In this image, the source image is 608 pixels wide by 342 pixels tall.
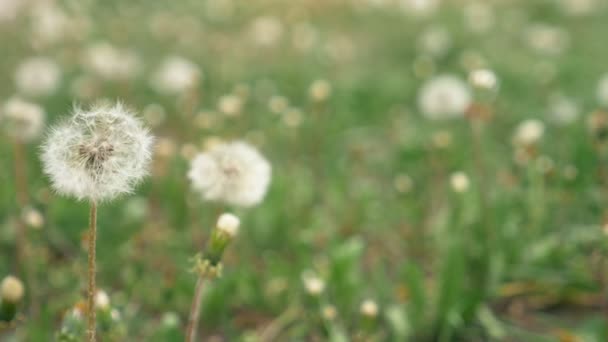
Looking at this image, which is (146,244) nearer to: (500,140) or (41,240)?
(41,240)

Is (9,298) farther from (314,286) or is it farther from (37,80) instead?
(37,80)

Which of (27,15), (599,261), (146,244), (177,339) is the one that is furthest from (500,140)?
(27,15)

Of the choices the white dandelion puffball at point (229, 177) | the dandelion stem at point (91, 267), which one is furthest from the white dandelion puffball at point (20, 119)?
the dandelion stem at point (91, 267)

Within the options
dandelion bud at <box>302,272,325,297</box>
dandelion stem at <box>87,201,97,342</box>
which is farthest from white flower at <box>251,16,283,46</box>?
dandelion stem at <box>87,201,97,342</box>

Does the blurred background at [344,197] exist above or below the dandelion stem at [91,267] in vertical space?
above

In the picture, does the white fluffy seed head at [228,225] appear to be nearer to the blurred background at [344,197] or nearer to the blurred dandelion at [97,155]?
the blurred dandelion at [97,155]

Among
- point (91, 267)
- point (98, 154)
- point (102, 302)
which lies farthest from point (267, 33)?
point (91, 267)
